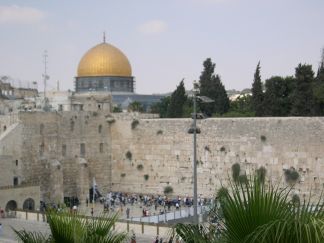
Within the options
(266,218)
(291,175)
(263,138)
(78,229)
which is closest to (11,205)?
(263,138)

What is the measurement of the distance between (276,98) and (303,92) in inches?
89.6

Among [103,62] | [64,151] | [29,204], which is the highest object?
[103,62]

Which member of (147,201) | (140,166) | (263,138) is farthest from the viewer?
(140,166)

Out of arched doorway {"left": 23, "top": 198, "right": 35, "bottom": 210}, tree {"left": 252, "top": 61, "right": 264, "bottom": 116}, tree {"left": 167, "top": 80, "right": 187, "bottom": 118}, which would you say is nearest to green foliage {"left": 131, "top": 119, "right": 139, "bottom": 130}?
tree {"left": 167, "top": 80, "right": 187, "bottom": 118}

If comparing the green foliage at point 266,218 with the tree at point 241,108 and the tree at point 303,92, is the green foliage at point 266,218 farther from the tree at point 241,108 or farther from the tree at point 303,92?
the tree at point 241,108

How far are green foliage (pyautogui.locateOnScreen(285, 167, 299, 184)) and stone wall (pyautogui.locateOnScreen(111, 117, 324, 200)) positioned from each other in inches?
7.9

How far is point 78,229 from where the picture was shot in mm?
3303

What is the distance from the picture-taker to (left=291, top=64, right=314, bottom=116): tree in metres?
26.3

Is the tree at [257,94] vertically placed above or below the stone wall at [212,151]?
above

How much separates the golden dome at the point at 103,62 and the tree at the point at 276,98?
13.1 m

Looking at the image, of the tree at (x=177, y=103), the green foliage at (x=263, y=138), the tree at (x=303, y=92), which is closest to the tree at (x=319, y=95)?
the tree at (x=303, y=92)

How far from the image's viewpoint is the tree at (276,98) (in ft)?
92.4

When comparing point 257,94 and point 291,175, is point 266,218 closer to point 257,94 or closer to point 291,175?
point 291,175

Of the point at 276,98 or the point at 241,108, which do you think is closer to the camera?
the point at 276,98
